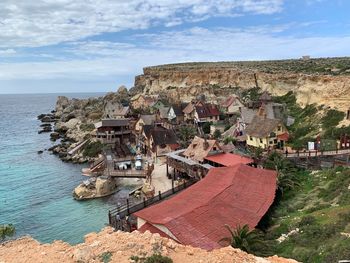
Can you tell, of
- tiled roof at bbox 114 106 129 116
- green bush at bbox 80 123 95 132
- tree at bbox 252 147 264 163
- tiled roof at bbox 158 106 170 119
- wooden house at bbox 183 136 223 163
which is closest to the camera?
tree at bbox 252 147 264 163

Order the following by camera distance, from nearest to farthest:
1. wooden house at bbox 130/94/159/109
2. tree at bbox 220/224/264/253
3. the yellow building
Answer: tree at bbox 220/224/264/253 → the yellow building → wooden house at bbox 130/94/159/109

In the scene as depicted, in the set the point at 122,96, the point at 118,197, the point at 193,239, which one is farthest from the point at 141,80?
the point at 193,239

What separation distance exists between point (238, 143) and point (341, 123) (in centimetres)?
1517

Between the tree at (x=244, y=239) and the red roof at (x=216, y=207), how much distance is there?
107 centimetres

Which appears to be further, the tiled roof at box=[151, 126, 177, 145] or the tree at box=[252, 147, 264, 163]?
the tiled roof at box=[151, 126, 177, 145]

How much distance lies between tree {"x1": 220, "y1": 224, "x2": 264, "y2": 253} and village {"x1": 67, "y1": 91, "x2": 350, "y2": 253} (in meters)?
1.31

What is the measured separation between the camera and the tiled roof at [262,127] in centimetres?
5078

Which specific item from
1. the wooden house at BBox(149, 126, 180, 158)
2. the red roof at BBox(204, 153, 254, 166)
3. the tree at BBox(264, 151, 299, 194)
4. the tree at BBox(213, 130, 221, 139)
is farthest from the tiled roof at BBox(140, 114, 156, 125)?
the tree at BBox(264, 151, 299, 194)

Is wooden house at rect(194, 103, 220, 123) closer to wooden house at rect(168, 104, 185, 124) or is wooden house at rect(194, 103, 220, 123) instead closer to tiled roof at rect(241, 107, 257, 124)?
wooden house at rect(168, 104, 185, 124)

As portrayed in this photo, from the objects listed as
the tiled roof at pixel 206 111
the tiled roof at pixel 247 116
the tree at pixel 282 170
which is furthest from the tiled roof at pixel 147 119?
the tree at pixel 282 170

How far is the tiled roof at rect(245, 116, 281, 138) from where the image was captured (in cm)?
5078

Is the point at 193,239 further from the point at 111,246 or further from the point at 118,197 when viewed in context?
the point at 118,197

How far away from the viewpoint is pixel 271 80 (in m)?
86.3

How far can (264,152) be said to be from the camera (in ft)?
159
